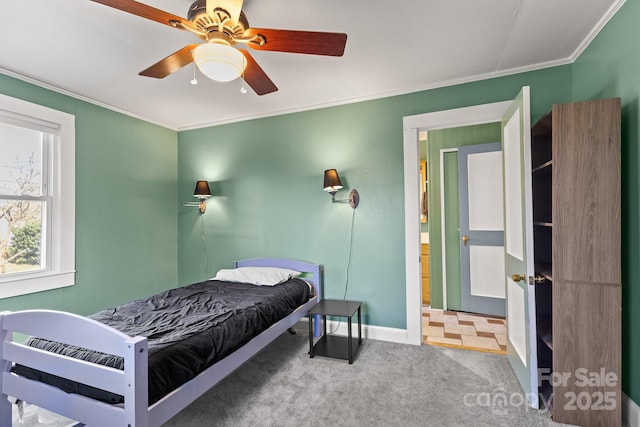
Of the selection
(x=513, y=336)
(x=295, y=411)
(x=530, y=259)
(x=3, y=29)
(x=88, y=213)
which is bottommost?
(x=295, y=411)

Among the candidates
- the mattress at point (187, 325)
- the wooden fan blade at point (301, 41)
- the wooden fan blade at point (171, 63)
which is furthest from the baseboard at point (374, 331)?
the wooden fan blade at point (171, 63)

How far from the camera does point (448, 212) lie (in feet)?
13.0

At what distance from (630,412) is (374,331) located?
6.02ft

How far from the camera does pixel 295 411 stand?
1.94 meters

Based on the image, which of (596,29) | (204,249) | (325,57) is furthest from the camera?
(204,249)

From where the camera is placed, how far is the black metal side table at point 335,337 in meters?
2.63

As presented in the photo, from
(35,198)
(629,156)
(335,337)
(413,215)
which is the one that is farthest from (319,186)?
(35,198)

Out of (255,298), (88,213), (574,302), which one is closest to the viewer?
(574,302)

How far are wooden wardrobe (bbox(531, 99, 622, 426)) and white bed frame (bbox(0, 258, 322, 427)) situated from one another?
2.15 meters

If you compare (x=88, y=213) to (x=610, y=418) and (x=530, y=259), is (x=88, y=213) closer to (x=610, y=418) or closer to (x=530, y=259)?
(x=530, y=259)

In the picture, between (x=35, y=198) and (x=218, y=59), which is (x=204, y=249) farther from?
(x=218, y=59)

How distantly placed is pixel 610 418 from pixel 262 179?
3.45 meters

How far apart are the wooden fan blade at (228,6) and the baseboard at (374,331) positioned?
2829 millimetres

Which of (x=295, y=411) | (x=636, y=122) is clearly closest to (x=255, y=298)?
(x=295, y=411)
